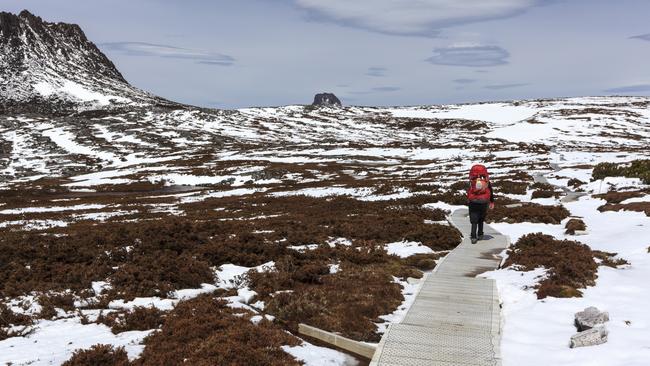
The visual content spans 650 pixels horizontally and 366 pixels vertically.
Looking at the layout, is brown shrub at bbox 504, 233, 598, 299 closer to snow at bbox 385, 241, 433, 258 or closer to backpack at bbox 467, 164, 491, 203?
backpack at bbox 467, 164, 491, 203

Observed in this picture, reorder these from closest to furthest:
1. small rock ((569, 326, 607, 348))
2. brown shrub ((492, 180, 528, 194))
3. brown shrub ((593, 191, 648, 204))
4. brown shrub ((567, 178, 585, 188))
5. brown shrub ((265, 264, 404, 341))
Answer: small rock ((569, 326, 607, 348)) < brown shrub ((265, 264, 404, 341)) < brown shrub ((593, 191, 648, 204)) < brown shrub ((492, 180, 528, 194)) < brown shrub ((567, 178, 585, 188))


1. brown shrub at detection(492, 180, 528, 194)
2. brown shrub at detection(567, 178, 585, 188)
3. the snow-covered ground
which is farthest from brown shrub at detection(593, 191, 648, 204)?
the snow-covered ground

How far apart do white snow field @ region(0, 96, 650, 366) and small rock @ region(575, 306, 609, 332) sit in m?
0.22

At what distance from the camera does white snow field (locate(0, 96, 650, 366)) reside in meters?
9.20

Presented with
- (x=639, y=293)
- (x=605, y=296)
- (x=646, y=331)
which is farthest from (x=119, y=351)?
(x=639, y=293)

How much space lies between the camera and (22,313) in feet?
35.3

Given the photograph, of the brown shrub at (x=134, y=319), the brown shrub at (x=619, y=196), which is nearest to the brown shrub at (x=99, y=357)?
the brown shrub at (x=134, y=319)

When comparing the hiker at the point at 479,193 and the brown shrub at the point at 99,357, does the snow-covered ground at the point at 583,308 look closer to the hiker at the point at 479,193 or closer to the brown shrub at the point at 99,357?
the hiker at the point at 479,193

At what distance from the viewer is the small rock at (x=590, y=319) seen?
8.91 metres

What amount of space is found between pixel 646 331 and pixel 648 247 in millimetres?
7400

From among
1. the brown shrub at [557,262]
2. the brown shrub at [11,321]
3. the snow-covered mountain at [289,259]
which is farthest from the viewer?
the brown shrub at [557,262]

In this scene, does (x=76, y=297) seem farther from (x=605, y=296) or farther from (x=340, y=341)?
(x=605, y=296)

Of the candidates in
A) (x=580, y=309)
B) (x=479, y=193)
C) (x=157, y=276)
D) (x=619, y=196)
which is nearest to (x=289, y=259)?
(x=157, y=276)

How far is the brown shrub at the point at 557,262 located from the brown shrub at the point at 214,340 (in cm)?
676
